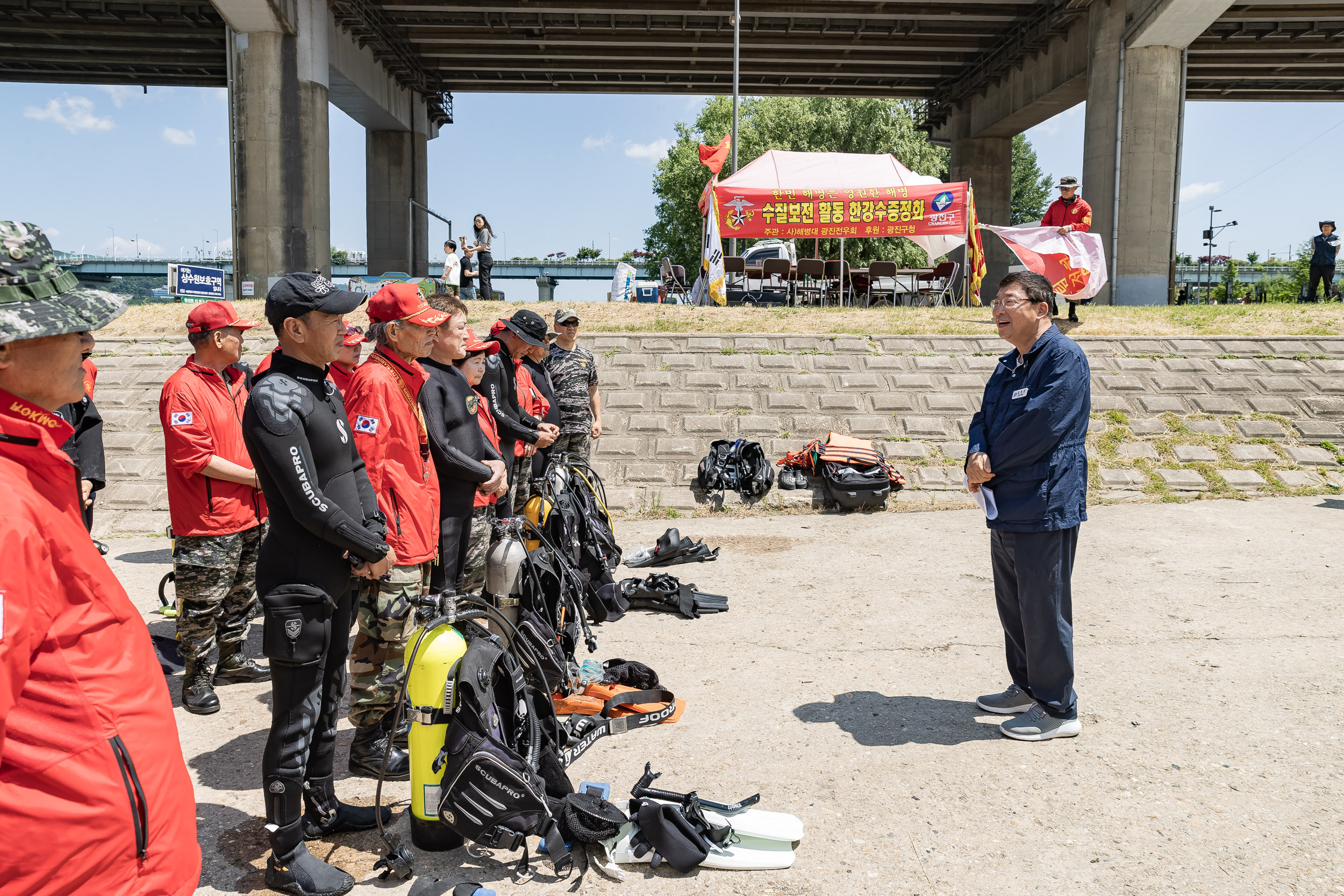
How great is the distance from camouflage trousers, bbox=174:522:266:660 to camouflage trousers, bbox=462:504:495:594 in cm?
113

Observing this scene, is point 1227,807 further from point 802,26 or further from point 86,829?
point 802,26

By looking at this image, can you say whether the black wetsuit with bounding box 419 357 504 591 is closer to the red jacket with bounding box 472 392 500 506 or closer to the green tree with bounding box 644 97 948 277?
the red jacket with bounding box 472 392 500 506

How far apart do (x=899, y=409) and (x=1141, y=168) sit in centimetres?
1359

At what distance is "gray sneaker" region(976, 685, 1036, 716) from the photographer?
4488mm

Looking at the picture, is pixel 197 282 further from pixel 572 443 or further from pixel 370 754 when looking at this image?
pixel 370 754

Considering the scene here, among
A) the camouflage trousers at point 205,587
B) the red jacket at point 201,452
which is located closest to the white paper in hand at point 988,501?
the camouflage trousers at point 205,587

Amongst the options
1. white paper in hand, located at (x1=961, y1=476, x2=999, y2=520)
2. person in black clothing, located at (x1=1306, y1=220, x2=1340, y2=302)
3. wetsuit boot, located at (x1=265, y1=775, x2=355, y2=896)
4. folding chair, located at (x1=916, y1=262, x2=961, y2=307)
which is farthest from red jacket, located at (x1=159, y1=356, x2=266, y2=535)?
person in black clothing, located at (x1=1306, y1=220, x2=1340, y2=302)

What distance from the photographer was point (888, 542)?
329 inches

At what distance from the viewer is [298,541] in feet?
10.2

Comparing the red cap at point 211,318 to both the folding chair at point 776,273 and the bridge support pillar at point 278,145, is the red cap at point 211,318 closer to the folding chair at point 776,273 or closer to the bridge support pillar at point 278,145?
the folding chair at point 776,273

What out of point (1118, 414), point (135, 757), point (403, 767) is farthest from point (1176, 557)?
point (135, 757)

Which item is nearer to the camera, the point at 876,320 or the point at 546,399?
the point at 546,399

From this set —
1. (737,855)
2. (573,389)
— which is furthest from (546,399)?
(737,855)

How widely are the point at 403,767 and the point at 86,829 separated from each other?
2515 mm
